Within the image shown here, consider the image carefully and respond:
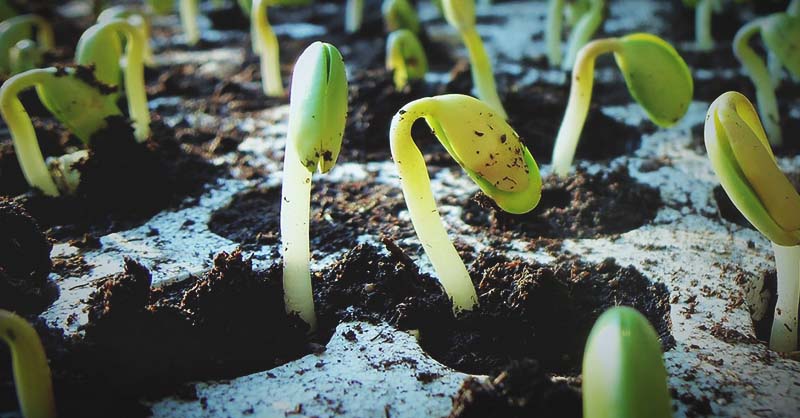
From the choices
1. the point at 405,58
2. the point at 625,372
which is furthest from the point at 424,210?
the point at 405,58

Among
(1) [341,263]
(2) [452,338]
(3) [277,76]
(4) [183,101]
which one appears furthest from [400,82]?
(2) [452,338]

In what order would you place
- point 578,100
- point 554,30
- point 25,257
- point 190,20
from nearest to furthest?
point 25,257, point 578,100, point 554,30, point 190,20

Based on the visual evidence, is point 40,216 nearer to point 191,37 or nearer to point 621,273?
point 621,273

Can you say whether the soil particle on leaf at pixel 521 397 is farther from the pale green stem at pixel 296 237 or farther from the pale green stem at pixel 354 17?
the pale green stem at pixel 354 17

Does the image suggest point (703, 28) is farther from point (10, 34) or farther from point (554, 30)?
point (10, 34)

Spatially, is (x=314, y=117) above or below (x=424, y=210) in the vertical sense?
above

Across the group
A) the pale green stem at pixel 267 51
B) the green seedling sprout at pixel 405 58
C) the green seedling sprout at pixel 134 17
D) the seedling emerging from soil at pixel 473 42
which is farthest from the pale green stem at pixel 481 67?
the green seedling sprout at pixel 134 17
